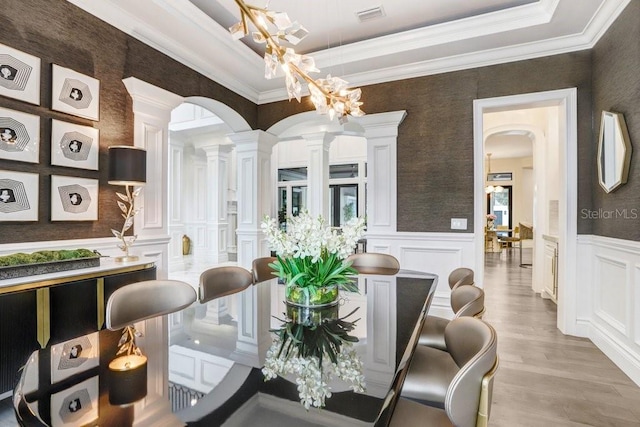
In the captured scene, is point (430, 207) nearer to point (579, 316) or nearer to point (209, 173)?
point (579, 316)

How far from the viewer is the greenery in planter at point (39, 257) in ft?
6.15

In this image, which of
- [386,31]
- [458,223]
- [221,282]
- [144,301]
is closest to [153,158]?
[221,282]

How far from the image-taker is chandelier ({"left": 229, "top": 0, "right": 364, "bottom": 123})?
1488 mm

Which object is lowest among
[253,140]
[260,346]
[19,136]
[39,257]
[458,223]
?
[260,346]

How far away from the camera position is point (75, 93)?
8.45ft

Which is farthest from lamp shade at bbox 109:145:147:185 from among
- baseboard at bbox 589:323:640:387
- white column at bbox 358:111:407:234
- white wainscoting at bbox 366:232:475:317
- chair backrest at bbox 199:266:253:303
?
baseboard at bbox 589:323:640:387

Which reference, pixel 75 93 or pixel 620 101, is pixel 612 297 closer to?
pixel 620 101

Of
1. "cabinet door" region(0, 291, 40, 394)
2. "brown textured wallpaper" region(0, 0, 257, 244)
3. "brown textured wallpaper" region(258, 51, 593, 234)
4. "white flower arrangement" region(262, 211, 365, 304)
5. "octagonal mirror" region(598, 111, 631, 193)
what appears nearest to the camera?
"white flower arrangement" region(262, 211, 365, 304)

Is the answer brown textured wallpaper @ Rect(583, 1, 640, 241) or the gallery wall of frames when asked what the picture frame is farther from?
brown textured wallpaper @ Rect(583, 1, 640, 241)

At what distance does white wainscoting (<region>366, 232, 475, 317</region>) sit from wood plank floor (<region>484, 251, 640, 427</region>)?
0.64 meters

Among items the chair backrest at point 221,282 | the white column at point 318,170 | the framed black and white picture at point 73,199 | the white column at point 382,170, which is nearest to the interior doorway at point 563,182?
the white column at point 382,170

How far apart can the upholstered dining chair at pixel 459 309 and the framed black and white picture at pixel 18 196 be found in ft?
8.90

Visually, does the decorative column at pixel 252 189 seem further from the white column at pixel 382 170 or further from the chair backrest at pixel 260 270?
the chair backrest at pixel 260 270

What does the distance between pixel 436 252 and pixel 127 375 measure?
3.47m
